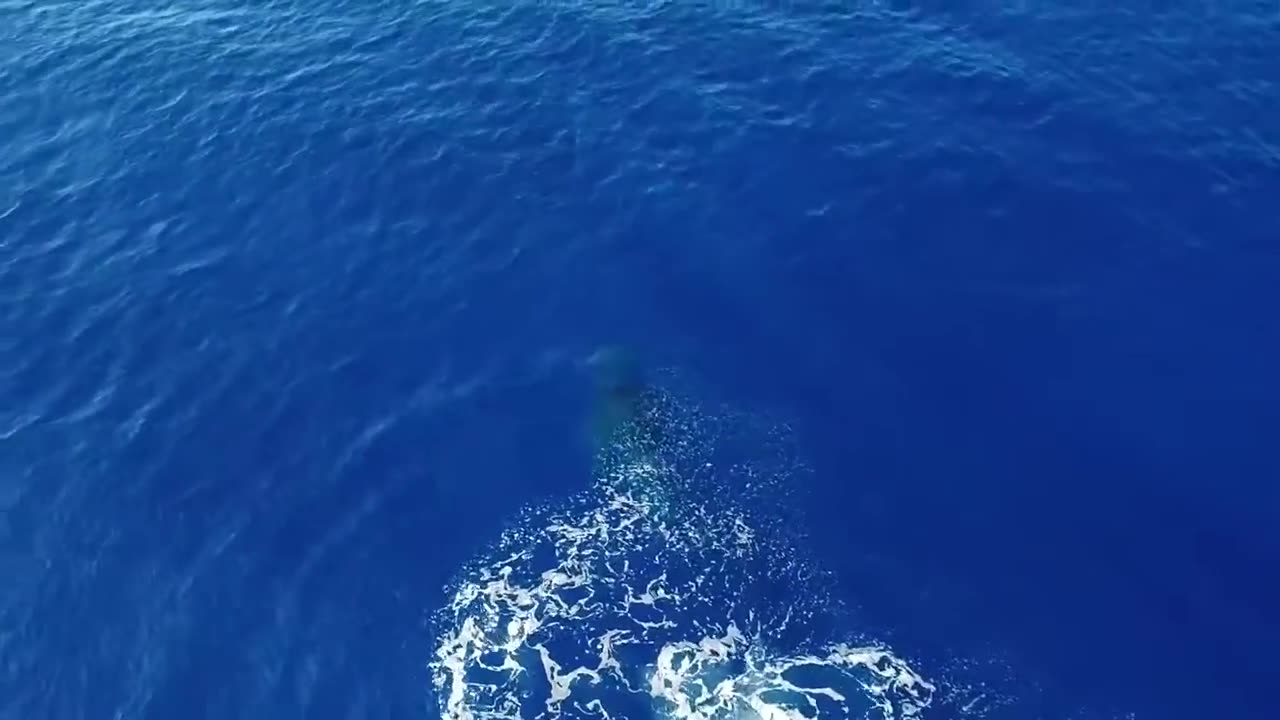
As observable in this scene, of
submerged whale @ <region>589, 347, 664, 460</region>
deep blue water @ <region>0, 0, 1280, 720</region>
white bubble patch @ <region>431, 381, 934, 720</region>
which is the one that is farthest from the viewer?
submerged whale @ <region>589, 347, 664, 460</region>

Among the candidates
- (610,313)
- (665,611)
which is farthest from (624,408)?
(665,611)

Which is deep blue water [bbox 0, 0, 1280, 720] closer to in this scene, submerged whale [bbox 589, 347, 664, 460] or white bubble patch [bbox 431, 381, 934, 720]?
submerged whale [bbox 589, 347, 664, 460]

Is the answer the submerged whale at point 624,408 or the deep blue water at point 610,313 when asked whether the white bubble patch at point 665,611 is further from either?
the deep blue water at point 610,313

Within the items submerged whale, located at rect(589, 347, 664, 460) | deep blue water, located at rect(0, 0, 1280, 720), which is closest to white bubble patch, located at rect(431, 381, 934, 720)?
submerged whale, located at rect(589, 347, 664, 460)

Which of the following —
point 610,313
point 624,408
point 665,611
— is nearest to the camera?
point 665,611

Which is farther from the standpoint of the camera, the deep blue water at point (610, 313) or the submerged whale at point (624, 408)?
the submerged whale at point (624, 408)

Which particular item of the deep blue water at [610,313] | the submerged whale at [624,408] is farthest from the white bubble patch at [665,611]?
the deep blue water at [610,313]

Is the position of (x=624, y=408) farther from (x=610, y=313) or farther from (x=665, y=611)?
(x=665, y=611)
